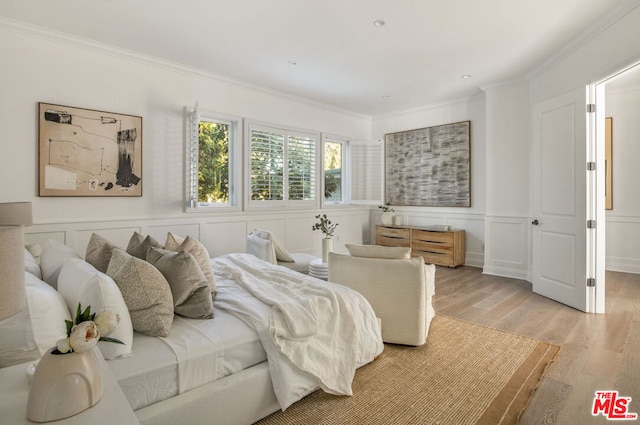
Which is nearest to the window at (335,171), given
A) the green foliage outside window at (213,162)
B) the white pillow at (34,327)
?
the green foliage outside window at (213,162)

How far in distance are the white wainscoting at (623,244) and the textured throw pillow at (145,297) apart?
680 centimetres

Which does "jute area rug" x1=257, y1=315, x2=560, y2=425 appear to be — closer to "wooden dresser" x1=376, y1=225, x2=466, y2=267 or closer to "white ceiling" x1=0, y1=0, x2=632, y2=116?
"wooden dresser" x1=376, y1=225, x2=466, y2=267

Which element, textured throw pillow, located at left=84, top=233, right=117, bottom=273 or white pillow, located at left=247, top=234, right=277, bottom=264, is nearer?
textured throw pillow, located at left=84, top=233, right=117, bottom=273

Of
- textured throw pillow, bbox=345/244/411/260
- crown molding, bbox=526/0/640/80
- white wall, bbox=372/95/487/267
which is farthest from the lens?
white wall, bbox=372/95/487/267

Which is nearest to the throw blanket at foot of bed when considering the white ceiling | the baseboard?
the white ceiling

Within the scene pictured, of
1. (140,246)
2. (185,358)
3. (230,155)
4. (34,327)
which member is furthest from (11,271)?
(230,155)

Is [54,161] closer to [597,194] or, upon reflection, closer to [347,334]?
[347,334]

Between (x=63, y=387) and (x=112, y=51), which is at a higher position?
(x=112, y=51)

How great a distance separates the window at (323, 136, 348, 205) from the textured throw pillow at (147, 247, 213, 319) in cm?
462

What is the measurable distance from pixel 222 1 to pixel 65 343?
291 cm

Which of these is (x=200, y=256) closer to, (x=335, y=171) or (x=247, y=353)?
(x=247, y=353)

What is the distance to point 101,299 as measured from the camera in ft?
5.03

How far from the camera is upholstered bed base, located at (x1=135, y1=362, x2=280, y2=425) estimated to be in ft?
4.94

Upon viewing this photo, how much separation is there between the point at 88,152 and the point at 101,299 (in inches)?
112
